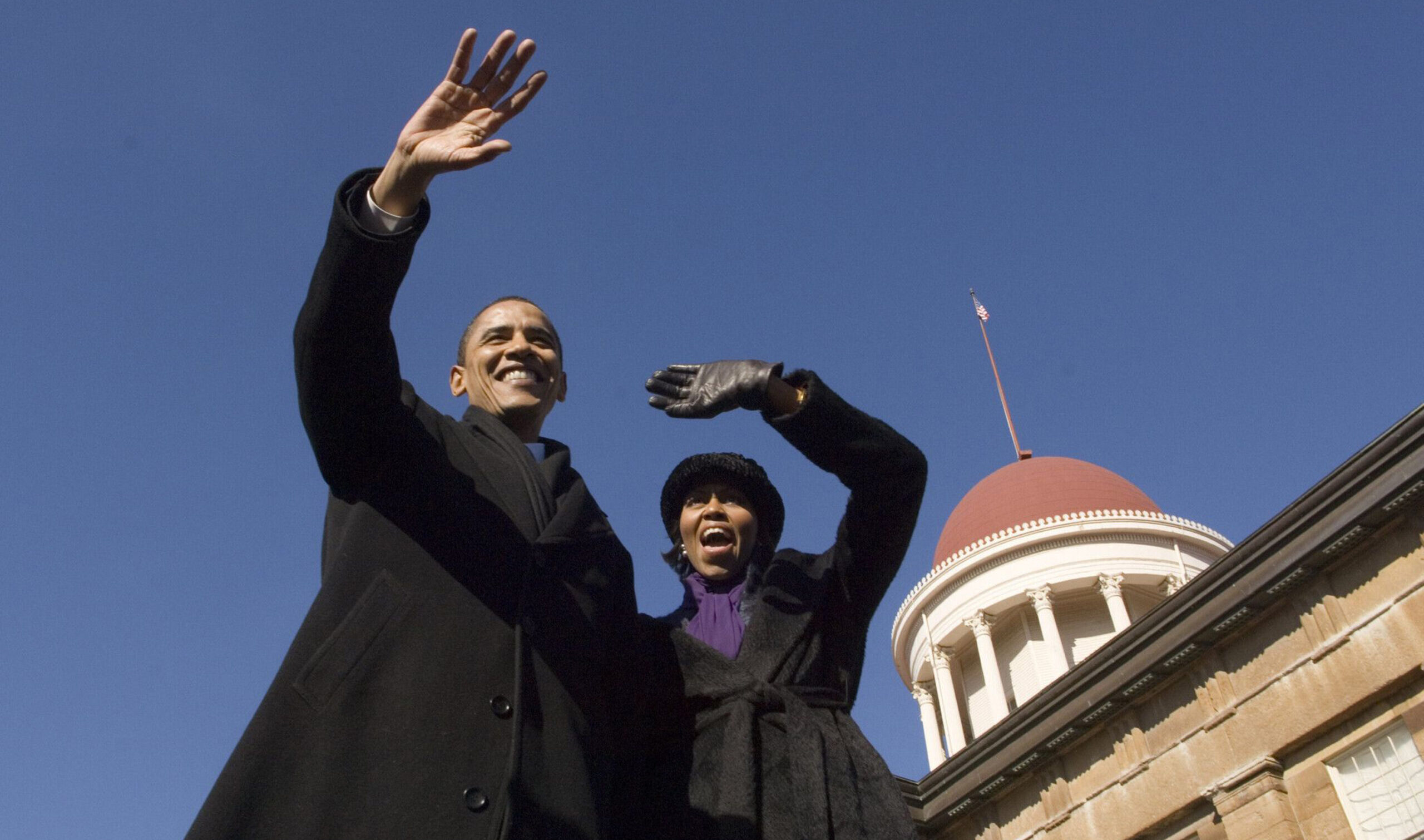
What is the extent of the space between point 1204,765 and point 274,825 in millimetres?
18315

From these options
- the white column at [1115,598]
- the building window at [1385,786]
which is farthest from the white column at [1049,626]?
the building window at [1385,786]

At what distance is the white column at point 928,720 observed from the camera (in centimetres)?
3988

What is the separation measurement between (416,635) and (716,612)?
3.45ft

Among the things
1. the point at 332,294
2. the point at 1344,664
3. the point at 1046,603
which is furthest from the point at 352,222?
the point at 1046,603

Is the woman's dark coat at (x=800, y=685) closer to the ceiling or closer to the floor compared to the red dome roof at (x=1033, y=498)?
closer to the floor

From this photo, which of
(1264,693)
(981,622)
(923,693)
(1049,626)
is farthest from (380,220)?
(923,693)

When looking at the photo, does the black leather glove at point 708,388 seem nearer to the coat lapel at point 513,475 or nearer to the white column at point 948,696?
the coat lapel at point 513,475

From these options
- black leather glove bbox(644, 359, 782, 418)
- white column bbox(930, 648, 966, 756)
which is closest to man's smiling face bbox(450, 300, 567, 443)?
black leather glove bbox(644, 359, 782, 418)

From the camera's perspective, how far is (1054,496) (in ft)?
128

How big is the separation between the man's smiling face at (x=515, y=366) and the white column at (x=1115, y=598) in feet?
113

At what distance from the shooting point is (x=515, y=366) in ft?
10.4

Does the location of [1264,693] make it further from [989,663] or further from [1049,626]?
[989,663]

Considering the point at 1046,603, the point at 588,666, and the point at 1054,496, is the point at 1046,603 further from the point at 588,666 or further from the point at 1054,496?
the point at 588,666

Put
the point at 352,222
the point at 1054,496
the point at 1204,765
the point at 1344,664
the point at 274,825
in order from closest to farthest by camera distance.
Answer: the point at 274,825 → the point at 352,222 → the point at 1344,664 → the point at 1204,765 → the point at 1054,496
